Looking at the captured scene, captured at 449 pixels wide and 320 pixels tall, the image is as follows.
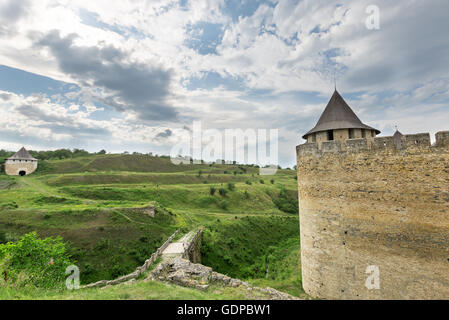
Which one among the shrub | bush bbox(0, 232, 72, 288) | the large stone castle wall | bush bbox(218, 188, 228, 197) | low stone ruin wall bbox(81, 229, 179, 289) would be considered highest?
the large stone castle wall

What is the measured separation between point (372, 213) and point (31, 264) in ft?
54.2

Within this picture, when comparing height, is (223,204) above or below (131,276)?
above

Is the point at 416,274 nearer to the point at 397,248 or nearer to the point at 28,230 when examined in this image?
the point at 397,248

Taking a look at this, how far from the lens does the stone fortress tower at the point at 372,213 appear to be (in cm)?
927

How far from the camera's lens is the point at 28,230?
68.1ft

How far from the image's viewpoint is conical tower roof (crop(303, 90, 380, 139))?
38.8 ft

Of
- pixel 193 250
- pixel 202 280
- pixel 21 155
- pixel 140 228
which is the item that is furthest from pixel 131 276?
pixel 21 155

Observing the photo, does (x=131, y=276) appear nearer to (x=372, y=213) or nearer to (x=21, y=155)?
(x=372, y=213)

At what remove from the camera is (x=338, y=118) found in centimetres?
1227

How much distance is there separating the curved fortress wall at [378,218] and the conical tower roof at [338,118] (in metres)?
1.12

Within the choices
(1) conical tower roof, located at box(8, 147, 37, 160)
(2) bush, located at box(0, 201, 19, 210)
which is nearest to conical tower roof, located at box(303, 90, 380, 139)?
(2) bush, located at box(0, 201, 19, 210)

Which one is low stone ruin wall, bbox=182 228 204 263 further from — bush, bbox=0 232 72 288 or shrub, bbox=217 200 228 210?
shrub, bbox=217 200 228 210

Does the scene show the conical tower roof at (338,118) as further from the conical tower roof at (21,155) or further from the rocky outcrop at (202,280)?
the conical tower roof at (21,155)
